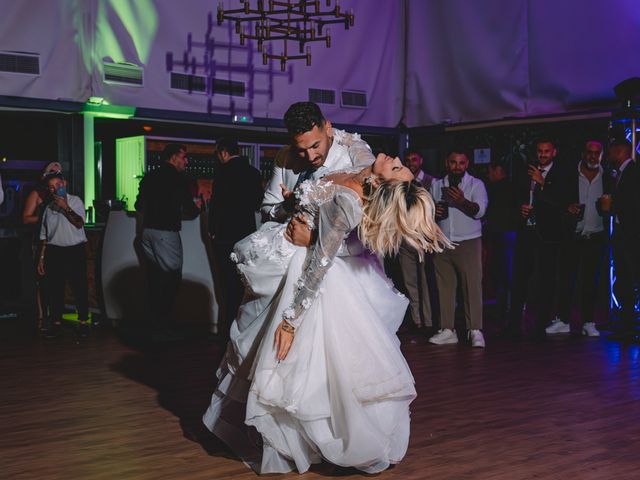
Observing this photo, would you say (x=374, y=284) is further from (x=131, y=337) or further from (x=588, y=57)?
(x=588, y=57)

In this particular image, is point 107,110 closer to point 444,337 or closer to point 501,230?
point 501,230

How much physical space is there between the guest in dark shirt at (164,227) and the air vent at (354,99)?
481 cm

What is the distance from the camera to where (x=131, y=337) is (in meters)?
7.16

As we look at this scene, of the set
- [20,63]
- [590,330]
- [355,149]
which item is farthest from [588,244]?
[20,63]

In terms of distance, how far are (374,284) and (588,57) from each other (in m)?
6.91

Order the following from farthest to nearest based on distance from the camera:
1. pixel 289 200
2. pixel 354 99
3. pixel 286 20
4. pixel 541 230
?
1. pixel 354 99
2. pixel 286 20
3. pixel 541 230
4. pixel 289 200

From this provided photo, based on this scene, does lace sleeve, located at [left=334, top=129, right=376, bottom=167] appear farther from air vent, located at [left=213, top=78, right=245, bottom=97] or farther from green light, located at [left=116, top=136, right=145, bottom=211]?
air vent, located at [left=213, top=78, right=245, bottom=97]

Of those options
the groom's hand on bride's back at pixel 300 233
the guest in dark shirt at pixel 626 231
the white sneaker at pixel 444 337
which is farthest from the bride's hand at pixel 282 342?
the guest in dark shirt at pixel 626 231

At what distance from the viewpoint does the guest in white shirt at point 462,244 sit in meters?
6.66

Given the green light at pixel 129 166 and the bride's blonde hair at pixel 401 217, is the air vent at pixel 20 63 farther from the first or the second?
the bride's blonde hair at pixel 401 217

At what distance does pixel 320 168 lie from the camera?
3.83 metres

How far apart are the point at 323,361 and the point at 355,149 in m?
1.06

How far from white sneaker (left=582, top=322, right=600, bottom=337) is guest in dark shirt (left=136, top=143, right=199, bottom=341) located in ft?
→ 11.4

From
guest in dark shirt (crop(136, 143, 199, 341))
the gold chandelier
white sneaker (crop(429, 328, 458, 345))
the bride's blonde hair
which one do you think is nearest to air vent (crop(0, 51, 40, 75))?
the gold chandelier
